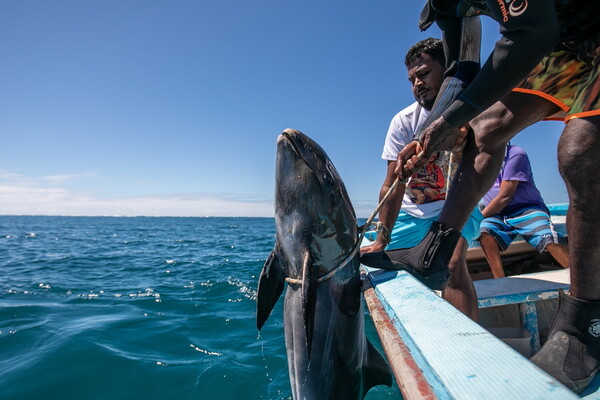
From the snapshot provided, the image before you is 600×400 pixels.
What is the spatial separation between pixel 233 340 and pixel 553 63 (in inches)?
188

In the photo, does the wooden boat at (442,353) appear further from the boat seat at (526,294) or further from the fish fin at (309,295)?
the boat seat at (526,294)

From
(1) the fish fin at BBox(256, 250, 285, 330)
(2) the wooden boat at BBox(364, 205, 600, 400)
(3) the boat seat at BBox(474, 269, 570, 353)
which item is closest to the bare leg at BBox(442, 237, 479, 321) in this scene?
(3) the boat seat at BBox(474, 269, 570, 353)

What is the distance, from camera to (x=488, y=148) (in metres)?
2.43

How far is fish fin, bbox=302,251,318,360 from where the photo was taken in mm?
1880

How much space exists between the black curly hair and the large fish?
1.86 m

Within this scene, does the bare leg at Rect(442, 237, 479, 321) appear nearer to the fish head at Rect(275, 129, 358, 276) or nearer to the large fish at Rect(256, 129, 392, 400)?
the large fish at Rect(256, 129, 392, 400)

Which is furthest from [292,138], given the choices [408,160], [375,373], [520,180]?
[520,180]

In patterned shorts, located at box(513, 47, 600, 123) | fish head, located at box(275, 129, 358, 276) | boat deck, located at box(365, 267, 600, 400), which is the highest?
patterned shorts, located at box(513, 47, 600, 123)

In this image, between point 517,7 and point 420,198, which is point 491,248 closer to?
point 420,198

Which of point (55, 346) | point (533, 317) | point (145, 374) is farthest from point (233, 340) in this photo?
point (533, 317)

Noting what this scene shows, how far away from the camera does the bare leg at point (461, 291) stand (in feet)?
8.55

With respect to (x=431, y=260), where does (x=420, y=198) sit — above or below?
above

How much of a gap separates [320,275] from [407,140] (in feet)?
7.60

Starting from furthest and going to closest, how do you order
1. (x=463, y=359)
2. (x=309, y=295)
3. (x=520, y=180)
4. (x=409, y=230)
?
(x=520, y=180), (x=409, y=230), (x=309, y=295), (x=463, y=359)
